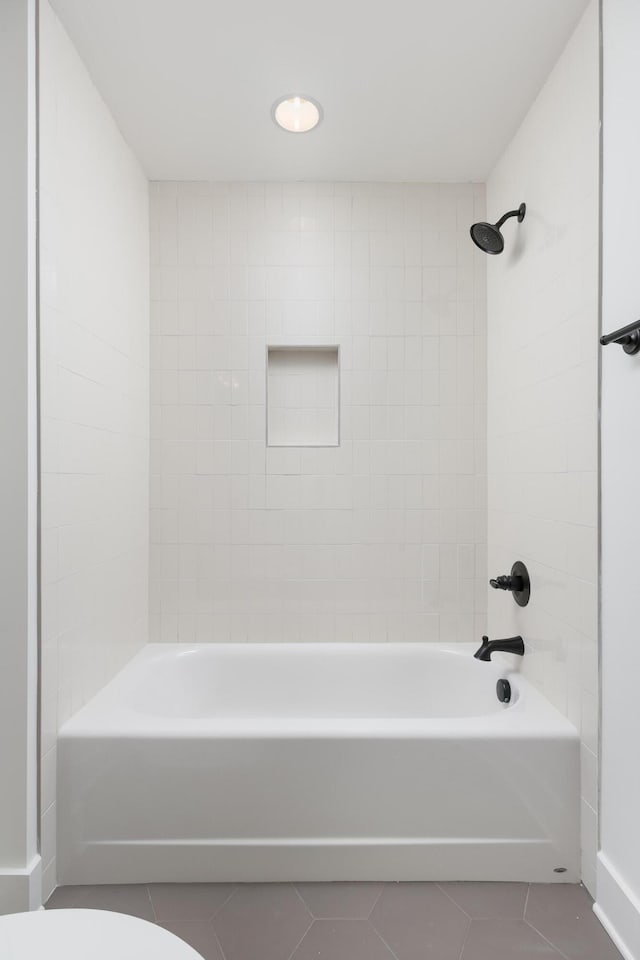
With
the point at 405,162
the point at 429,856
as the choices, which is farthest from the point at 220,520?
the point at 405,162

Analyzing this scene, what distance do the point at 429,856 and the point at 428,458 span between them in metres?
1.46

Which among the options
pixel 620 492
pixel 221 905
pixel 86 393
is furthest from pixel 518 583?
pixel 86 393

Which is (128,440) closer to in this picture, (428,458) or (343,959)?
(428,458)

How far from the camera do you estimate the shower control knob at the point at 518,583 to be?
6.52ft

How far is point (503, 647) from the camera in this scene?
2.04 metres

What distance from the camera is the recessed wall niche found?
2527 mm

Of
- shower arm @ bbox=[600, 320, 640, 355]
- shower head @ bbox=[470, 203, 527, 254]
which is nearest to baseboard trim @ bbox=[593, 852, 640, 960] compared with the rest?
shower arm @ bbox=[600, 320, 640, 355]

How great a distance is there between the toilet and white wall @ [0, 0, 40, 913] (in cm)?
65

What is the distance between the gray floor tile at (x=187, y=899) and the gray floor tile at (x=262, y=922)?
3cm

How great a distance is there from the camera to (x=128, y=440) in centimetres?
220

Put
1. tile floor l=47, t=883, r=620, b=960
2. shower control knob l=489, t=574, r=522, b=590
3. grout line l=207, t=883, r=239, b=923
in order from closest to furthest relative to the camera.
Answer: tile floor l=47, t=883, r=620, b=960
grout line l=207, t=883, r=239, b=923
shower control knob l=489, t=574, r=522, b=590

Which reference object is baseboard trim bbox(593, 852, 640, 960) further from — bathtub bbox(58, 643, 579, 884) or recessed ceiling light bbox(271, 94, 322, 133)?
recessed ceiling light bbox(271, 94, 322, 133)

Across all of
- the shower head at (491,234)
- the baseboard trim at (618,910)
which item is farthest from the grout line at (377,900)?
the shower head at (491,234)

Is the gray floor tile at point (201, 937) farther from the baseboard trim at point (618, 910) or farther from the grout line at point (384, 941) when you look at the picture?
the baseboard trim at point (618, 910)
